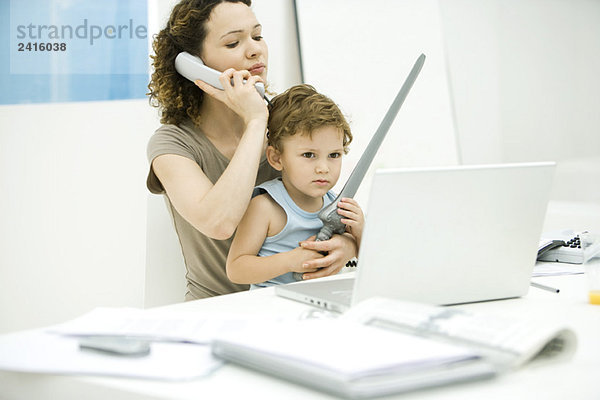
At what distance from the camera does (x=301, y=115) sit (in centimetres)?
154

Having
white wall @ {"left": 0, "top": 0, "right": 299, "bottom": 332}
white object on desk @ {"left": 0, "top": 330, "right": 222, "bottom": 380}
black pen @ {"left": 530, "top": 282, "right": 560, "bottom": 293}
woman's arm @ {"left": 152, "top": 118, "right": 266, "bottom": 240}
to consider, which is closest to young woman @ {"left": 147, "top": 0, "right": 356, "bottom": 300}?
woman's arm @ {"left": 152, "top": 118, "right": 266, "bottom": 240}

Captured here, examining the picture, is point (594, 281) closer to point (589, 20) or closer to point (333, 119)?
point (333, 119)

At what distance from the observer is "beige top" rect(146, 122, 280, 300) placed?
1.65 metres

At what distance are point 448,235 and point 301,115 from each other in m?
0.66

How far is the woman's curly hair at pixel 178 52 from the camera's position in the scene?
1729mm

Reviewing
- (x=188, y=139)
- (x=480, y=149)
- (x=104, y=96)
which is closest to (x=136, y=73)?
(x=104, y=96)

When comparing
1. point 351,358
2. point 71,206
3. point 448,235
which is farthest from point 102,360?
point 71,206

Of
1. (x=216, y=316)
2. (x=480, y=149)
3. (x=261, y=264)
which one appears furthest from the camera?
(x=480, y=149)

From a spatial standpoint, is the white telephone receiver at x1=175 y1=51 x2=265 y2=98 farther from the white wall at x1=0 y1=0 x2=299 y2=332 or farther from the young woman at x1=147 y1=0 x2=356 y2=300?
the white wall at x1=0 y1=0 x2=299 y2=332

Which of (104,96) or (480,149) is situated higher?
(104,96)

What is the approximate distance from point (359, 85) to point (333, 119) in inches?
43.1

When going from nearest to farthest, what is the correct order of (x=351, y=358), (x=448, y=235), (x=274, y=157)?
(x=351, y=358) → (x=448, y=235) → (x=274, y=157)

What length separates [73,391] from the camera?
705 mm

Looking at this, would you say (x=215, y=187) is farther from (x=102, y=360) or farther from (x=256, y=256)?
(x=102, y=360)
